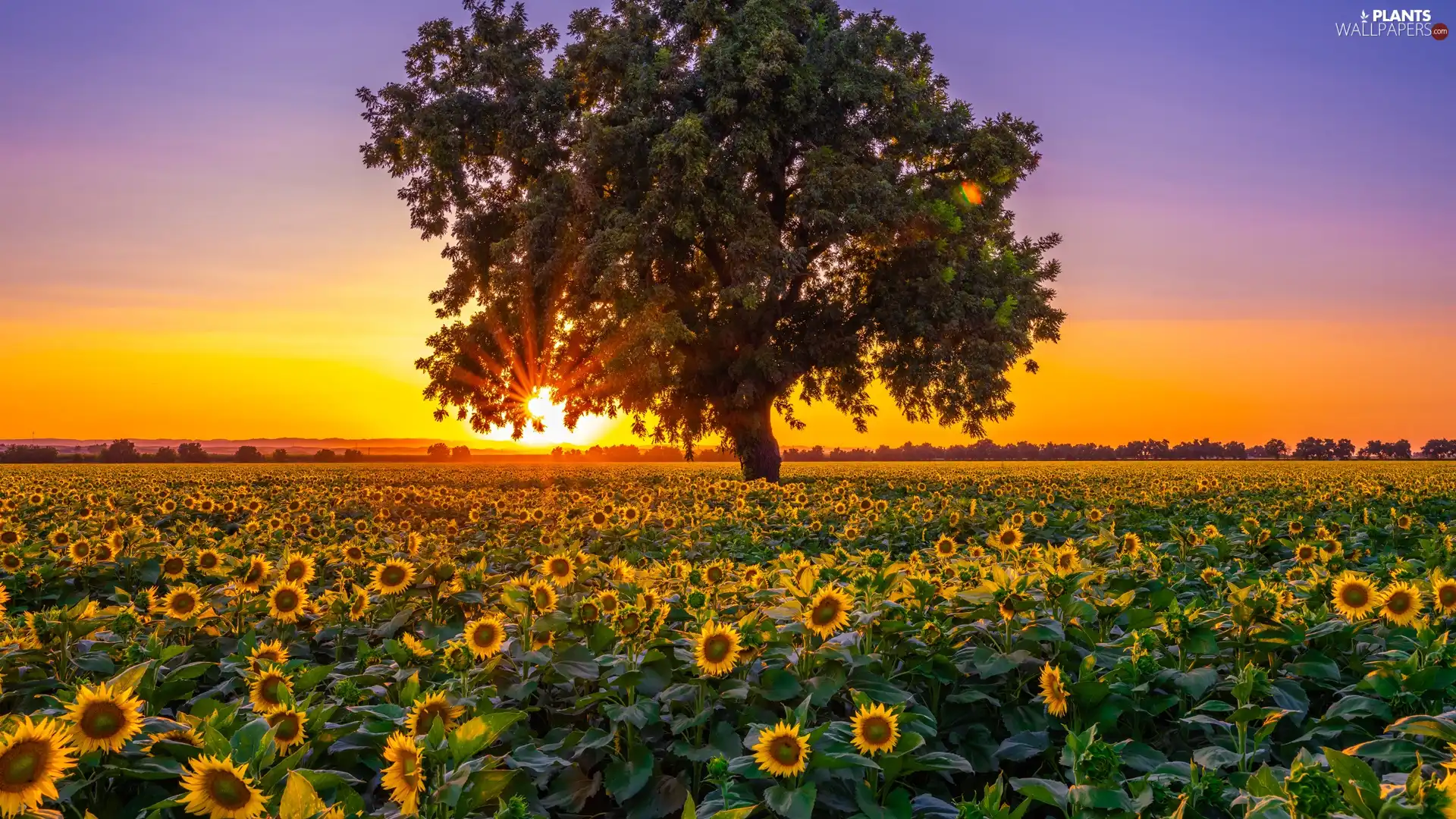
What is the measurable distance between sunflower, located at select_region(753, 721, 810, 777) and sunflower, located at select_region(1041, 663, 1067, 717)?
139 cm

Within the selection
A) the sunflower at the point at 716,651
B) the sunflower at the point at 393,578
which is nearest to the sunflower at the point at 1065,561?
the sunflower at the point at 716,651

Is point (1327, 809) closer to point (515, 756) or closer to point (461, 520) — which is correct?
point (515, 756)

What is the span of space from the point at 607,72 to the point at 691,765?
24.3 m

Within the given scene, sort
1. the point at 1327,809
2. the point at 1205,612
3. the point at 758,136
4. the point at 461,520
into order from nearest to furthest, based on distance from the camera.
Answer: the point at 1327,809
the point at 1205,612
the point at 461,520
the point at 758,136

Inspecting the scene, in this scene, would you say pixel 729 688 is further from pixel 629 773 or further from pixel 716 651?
pixel 629 773

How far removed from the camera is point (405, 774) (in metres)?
2.70

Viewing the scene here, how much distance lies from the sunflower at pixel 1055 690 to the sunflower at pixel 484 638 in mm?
2456

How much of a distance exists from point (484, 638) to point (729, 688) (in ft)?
3.98

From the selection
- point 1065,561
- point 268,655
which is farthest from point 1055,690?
point 268,655

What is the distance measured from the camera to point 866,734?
10.2 ft

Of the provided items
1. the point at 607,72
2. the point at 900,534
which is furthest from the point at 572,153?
the point at 900,534

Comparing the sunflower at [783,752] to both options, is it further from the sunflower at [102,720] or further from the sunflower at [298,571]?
the sunflower at [298,571]

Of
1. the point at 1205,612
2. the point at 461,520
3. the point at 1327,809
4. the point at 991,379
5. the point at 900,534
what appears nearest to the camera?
the point at 1327,809

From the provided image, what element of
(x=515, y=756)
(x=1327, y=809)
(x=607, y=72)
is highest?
(x=607, y=72)
